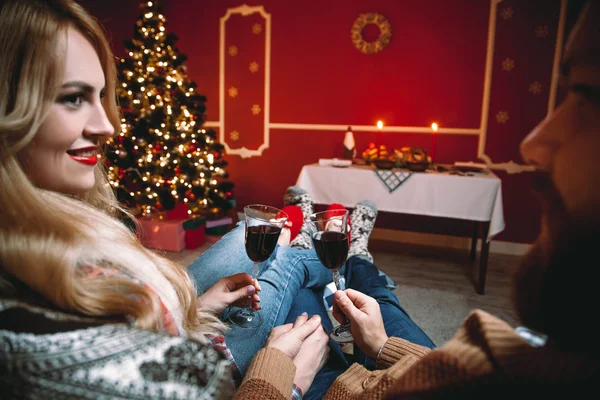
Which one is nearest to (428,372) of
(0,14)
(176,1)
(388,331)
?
(388,331)

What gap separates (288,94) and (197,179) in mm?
1536

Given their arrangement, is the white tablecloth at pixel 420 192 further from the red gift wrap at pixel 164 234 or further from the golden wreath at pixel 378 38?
the golden wreath at pixel 378 38

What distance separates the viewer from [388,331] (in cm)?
110

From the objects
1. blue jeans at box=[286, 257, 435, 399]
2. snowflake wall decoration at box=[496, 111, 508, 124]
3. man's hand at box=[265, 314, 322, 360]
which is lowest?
blue jeans at box=[286, 257, 435, 399]

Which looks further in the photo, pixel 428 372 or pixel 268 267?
pixel 268 267

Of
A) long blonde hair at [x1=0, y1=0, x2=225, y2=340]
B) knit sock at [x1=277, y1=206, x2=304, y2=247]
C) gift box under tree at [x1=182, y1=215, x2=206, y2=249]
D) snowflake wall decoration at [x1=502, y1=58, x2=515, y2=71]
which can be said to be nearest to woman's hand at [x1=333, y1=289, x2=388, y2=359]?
long blonde hair at [x1=0, y1=0, x2=225, y2=340]

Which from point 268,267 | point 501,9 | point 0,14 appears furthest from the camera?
point 501,9

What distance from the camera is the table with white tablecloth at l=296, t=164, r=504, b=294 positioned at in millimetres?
2693

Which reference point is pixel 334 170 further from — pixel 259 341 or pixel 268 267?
pixel 259 341

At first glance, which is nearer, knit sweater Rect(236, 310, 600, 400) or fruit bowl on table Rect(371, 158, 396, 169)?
knit sweater Rect(236, 310, 600, 400)

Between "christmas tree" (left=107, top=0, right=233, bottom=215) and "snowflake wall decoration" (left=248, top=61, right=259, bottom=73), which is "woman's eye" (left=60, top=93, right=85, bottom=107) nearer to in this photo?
"christmas tree" (left=107, top=0, right=233, bottom=215)

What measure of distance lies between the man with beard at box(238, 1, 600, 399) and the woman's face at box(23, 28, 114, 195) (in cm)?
68

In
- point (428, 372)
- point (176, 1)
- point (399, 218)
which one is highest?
point (176, 1)

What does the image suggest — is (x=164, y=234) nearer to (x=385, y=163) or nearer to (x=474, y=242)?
(x=385, y=163)
